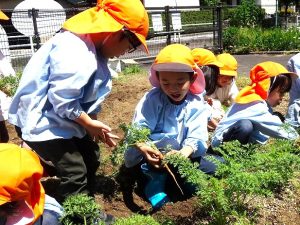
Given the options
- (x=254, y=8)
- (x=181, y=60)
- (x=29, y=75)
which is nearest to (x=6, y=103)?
(x=29, y=75)

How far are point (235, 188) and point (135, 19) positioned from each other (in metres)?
1.05

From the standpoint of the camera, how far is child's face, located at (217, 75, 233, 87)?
13.6 feet

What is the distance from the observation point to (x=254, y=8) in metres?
19.1

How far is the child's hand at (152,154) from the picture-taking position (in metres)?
2.45

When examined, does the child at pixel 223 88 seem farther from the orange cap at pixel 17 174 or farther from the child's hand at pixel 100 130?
the orange cap at pixel 17 174

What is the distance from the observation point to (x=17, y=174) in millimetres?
1748

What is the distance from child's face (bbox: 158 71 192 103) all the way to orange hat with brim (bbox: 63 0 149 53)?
1.47 feet

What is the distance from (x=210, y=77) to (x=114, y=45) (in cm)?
158

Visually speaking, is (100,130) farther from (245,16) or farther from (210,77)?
(245,16)

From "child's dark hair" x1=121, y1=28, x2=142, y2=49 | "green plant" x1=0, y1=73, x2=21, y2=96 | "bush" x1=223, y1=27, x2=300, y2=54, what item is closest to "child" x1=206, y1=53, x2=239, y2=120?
"child's dark hair" x1=121, y1=28, x2=142, y2=49

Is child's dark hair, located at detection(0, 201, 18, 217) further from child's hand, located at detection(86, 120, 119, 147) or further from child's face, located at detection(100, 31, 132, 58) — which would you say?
child's face, located at detection(100, 31, 132, 58)

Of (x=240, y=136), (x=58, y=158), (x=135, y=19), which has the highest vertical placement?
(x=135, y=19)

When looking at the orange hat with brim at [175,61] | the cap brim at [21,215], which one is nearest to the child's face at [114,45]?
the orange hat with brim at [175,61]

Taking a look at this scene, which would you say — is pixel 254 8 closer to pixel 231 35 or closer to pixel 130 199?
pixel 231 35
